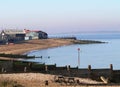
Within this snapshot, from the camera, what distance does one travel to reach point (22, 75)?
30188 mm

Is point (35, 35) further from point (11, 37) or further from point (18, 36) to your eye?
point (11, 37)

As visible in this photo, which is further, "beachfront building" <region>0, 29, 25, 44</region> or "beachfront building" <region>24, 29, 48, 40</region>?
"beachfront building" <region>24, 29, 48, 40</region>

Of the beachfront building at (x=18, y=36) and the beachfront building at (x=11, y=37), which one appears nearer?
the beachfront building at (x=11, y=37)

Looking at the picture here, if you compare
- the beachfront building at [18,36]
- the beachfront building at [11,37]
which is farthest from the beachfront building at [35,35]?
the beachfront building at [11,37]

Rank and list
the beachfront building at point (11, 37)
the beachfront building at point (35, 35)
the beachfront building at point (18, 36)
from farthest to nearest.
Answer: the beachfront building at point (35, 35) → the beachfront building at point (18, 36) → the beachfront building at point (11, 37)

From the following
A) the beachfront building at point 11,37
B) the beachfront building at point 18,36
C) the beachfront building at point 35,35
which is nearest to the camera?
the beachfront building at point 11,37

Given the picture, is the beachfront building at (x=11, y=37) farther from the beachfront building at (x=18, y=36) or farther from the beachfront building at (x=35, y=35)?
the beachfront building at (x=35, y=35)

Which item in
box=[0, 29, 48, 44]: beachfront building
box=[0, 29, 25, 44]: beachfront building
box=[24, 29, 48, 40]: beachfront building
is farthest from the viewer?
box=[24, 29, 48, 40]: beachfront building

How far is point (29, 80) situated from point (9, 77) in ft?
6.14

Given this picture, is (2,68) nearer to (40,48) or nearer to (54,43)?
(40,48)

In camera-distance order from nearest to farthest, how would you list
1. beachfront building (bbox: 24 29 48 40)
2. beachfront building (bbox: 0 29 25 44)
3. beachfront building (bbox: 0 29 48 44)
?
beachfront building (bbox: 0 29 25 44), beachfront building (bbox: 0 29 48 44), beachfront building (bbox: 24 29 48 40)

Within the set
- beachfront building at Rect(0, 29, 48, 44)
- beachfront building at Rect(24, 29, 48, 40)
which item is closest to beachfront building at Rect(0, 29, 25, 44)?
beachfront building at Rect(0, 29, 48, 44)

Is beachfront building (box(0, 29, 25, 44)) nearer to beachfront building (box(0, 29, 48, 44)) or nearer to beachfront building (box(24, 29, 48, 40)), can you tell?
beachfront building (box(0, 29, 48, 44))

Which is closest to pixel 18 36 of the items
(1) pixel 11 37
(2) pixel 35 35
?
(1) pixel 11 37
